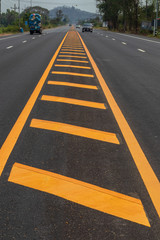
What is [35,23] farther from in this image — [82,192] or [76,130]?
[82,192]

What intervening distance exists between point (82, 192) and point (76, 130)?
84.7 inches

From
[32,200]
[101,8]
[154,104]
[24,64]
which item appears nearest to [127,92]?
[154,104]

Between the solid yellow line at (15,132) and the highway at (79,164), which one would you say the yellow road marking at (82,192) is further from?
the solid yellow line at (15,132)

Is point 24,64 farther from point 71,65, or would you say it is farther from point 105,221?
point 105,221

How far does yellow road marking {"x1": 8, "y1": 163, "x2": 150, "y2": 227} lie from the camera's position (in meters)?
3.42

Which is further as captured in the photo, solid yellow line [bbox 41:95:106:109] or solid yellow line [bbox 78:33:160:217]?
solid yellow line [bbox 41:95:106:109]

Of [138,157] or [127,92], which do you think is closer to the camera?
[138,157]

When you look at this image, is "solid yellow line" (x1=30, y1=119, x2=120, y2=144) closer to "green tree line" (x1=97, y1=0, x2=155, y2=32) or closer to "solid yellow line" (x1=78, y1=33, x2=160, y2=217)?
"solid yellow line" (x1=78, y1=33, x2=160, y2=217)

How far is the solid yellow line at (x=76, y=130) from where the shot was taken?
549 cm

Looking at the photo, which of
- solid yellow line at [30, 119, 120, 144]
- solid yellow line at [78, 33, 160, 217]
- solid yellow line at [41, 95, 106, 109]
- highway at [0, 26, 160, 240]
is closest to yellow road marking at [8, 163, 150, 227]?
highway at [0, 26, 160, 240]

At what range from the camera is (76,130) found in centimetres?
584

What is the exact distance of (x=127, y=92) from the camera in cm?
899

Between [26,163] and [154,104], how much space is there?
409 cm

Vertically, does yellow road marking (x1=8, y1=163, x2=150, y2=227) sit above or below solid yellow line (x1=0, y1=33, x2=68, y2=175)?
below
